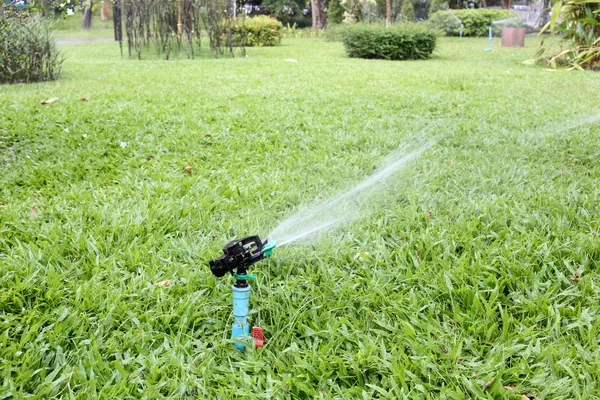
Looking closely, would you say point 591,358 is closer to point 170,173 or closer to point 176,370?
point 176,370

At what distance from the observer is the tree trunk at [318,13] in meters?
24.8

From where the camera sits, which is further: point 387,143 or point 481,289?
point 387,143

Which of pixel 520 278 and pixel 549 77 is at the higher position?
pixel 549 77

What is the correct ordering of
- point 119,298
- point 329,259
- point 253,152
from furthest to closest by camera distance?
point 253,152, point 329,259, point 119,298

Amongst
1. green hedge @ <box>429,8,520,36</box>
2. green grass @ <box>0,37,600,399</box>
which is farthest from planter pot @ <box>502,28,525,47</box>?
green grass @ <box>0,37,600,399</box>

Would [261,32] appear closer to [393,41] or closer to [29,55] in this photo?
[393,41]

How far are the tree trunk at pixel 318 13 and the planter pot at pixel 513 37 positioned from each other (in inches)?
431

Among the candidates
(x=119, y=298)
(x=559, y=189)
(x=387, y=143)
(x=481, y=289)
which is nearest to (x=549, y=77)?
(x=387, y=143)

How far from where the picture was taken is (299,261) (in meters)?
2.26

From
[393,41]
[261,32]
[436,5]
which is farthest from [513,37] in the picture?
[436,5]

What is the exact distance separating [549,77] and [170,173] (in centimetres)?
713

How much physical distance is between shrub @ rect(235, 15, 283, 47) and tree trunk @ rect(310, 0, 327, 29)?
8192 millimetres

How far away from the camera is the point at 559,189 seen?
2.97 metres

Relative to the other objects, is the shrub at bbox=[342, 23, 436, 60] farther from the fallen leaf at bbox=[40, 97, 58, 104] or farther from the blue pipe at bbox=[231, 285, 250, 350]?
the blue pipe at bbox=[231, 285, 250, 350]
